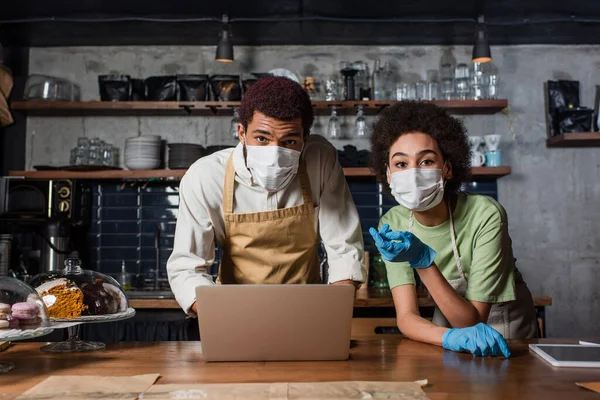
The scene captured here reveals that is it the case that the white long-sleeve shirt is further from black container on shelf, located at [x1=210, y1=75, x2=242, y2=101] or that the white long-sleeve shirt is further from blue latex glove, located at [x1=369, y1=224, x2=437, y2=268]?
black container on shelf, located at [x1=210, y1=75, x2=242, y2=101]

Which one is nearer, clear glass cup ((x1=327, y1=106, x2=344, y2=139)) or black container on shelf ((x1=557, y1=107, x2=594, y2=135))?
clear glass cup ((x1=327, y1=106, x2=344, y2=139))

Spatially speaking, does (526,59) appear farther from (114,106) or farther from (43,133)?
(43,133)

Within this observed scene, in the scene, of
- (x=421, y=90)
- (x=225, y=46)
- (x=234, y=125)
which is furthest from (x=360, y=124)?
(x=225, y=46)

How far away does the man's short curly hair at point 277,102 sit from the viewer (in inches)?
76.2

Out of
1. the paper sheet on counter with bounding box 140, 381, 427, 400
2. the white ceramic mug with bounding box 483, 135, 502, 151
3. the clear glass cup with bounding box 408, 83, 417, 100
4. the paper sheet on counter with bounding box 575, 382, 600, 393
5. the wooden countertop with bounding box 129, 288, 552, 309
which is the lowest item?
the wooden countertop with bounding box 129, 288, 552, 309

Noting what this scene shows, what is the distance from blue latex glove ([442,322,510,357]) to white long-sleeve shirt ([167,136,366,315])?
491 millimetres

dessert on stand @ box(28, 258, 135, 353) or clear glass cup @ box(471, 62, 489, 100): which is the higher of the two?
clear glass cup @ box(471, 62, 489, 100)

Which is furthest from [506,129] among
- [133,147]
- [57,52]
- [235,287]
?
[235,287]

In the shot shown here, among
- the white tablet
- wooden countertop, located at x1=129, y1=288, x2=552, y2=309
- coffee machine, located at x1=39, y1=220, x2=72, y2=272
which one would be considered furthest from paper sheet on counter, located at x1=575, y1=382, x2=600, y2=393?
coffee machine, located at x1=39, y1=220, x2=72, y2=272

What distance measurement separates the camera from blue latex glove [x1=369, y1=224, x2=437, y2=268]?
6.07ft

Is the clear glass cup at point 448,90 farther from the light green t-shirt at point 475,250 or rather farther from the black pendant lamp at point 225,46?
the light green t-shirt at point 475,250

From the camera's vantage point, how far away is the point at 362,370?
5.05 ft

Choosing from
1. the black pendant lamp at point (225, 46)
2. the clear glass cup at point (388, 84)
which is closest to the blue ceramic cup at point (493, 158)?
the clear glass cup at point (388, 84)

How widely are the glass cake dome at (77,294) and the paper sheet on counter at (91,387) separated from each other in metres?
0.33
